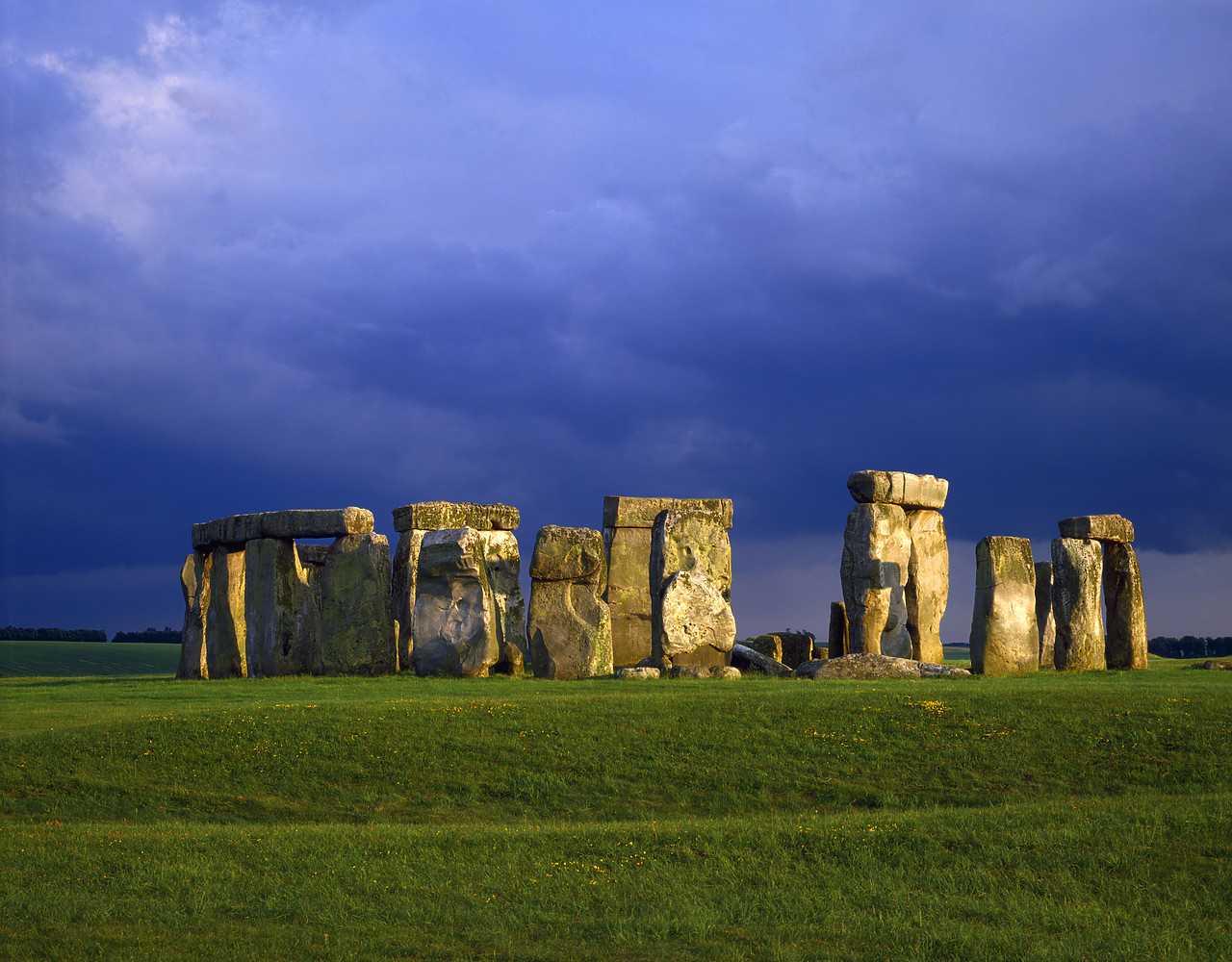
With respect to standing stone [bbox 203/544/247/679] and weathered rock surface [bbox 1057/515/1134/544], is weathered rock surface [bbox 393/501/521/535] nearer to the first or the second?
standing stone [bbox 203/544/247/679]

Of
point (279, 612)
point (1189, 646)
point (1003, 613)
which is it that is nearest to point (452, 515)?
point (279, 612)

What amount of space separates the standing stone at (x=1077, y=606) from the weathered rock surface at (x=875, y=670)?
13.3 feet

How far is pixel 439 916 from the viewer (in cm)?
905

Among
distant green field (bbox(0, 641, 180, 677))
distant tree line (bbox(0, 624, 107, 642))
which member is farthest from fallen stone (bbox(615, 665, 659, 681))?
distant tree line (bbox(0, 624, 107, 642))

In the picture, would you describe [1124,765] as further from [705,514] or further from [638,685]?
[705,514]

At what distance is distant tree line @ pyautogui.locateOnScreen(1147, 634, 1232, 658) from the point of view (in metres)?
40.0

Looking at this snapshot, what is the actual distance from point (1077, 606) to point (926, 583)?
3.00m

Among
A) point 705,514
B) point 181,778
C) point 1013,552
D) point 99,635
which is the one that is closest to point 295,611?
Result: point 705,514

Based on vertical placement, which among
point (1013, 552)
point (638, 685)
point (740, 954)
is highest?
point (1013, 552)

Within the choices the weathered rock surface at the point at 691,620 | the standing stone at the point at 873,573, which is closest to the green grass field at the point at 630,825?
the weathered rock surface at the point at 691,620

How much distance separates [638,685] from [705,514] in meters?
5.98

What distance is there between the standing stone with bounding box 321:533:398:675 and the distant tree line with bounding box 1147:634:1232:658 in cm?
2798

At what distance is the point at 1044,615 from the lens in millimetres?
24812

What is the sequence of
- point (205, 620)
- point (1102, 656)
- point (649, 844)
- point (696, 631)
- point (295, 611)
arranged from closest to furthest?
point (649, 844), point (696, 631), point (1102, 656), point (295, 611), point (205, 620)
